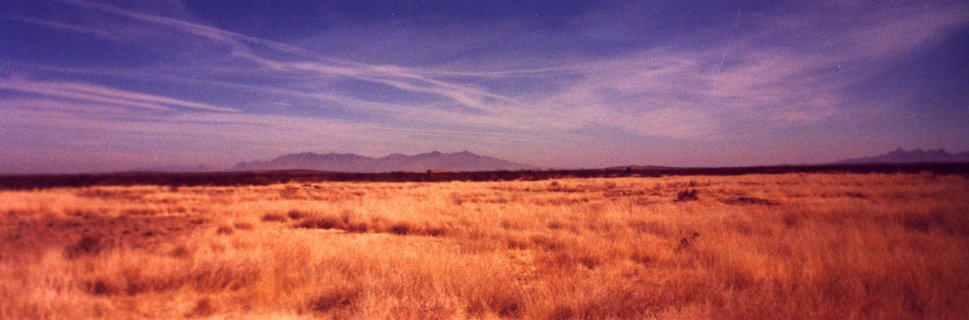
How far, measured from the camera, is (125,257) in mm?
6426

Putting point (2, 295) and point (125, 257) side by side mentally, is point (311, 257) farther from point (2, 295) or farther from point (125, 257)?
point (2, 295)

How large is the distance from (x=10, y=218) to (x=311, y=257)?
1144 centimetres

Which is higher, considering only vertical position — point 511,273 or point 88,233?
point 88,233

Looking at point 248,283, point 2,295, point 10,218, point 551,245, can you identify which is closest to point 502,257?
point 551,245

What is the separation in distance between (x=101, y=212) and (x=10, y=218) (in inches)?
86.4

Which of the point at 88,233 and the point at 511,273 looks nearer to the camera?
the point at 511,273

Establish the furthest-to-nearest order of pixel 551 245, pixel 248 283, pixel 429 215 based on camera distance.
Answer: pixel 429 215, pixel 551 245, pixel 248 283

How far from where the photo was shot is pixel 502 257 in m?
7.86

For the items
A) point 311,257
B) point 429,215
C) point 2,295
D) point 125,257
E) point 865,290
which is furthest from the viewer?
point 429,215

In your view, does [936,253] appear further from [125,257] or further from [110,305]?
[125,257]

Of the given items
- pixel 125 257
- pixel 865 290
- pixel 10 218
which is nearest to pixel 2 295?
pixel 125 257

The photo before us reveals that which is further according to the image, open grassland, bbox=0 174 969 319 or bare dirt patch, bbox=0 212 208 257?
bare dirt patch, bbox=0 212 208 257

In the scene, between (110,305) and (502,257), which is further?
(502,257)

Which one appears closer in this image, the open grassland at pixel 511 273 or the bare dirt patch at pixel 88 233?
the open grassland at pixel 511 273
